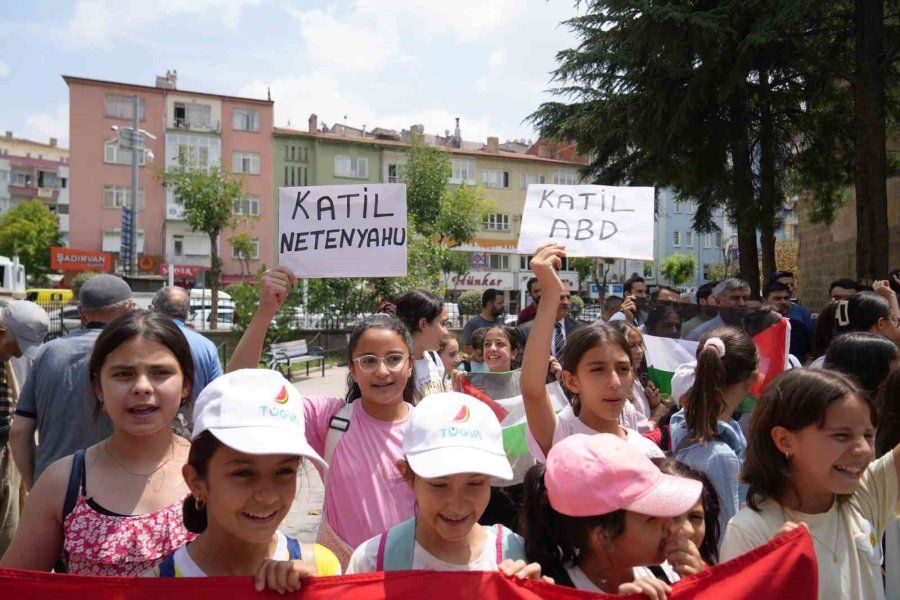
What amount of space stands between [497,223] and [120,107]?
2762cm

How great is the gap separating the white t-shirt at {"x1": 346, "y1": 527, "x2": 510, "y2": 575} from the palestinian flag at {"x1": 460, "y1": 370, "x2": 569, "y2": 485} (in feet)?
5.33

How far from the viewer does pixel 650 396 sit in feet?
17.6

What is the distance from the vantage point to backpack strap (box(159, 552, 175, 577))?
6.35 ft

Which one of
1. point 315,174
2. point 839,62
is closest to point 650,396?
point 839,62

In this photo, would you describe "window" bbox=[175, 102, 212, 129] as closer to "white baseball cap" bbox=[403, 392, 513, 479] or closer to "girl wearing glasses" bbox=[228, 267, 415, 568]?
"girl wearing glasses" bbox=[228, 267, 415, 568]

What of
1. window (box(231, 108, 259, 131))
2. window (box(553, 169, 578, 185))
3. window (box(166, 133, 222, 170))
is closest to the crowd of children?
window (box(166, 133, 222, 170))

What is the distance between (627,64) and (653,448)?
46.5 feet

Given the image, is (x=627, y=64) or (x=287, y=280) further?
(x=627, y=64)

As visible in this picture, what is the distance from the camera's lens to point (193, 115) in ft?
172

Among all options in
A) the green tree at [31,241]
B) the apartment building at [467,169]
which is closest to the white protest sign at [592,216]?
the apartment building at [467,169]

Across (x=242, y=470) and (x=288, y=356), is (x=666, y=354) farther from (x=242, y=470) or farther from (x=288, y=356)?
(x=288, y=356)

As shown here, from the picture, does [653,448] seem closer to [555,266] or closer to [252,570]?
[555,266]

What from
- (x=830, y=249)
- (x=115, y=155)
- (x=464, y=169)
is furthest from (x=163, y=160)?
(x=830, y=249)

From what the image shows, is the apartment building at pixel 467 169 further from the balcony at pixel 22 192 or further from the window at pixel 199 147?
the balcony at pixel 22 192
